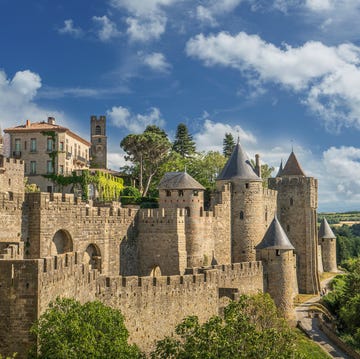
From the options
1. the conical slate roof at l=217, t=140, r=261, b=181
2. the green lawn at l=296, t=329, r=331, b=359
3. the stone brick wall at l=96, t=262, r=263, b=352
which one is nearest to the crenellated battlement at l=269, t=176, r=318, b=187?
the conical slate roof at l=217, t=140, r=261, b=181

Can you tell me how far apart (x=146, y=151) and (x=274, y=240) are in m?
26.6

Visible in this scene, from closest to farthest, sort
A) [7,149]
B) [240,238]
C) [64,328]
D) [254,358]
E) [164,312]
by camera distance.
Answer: [64,328]
[254,358]
[164,312]
[240,238]
[7,149]

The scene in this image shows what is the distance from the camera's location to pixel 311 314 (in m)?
47.7

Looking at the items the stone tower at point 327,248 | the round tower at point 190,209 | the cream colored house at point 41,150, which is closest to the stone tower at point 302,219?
the stone tower at point 327,248

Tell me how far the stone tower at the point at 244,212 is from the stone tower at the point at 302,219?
1003 centimetres

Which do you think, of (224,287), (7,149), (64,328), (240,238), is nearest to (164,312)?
(224,287)

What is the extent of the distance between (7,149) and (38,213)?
38040mm

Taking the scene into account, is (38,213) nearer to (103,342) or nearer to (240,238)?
(103,342)

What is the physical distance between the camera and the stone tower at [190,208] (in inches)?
1626

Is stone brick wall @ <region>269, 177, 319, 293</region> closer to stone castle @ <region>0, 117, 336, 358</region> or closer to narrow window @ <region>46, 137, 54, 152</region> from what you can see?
stone castle @ <region>0, 117, 336, 358</region>

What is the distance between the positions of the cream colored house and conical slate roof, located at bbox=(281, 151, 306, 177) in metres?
24.2

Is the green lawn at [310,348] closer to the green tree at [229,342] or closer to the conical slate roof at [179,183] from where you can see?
the conical slate roof at [179,183]

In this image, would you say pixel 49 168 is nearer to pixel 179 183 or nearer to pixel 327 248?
pixel 179 183

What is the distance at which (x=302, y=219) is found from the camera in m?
56.5
